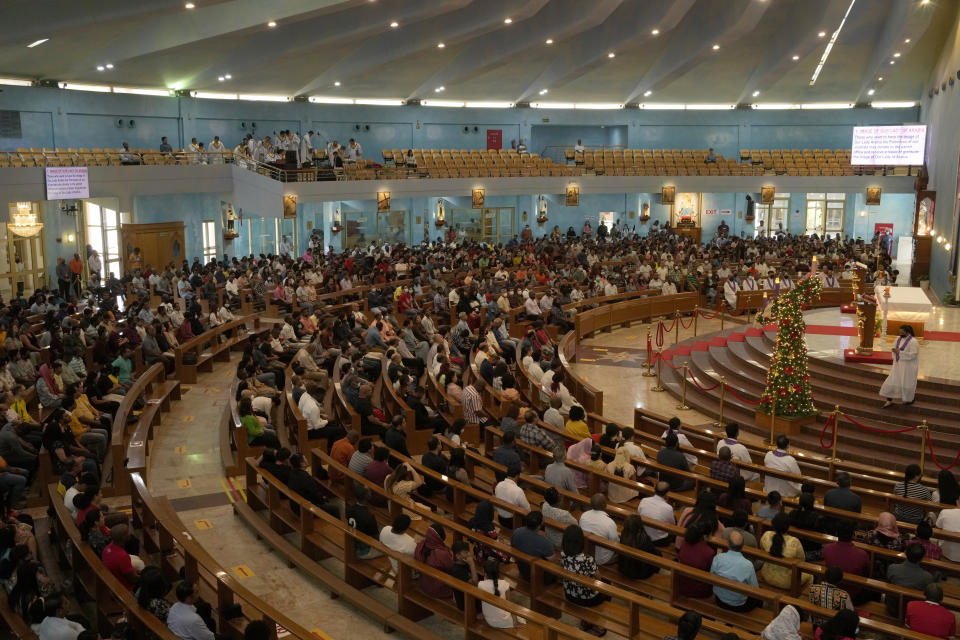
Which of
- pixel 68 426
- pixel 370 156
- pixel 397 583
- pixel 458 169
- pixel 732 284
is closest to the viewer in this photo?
pixel 397 583

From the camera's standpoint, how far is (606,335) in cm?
1848

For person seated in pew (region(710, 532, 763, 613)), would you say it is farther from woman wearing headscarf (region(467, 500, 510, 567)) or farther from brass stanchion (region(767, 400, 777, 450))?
brass stanchion (region(767, 400, 777, 450))

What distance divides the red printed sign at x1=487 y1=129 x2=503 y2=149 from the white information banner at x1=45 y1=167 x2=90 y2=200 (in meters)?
17.2

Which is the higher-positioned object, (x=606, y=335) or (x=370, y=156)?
(x=370, y=156)

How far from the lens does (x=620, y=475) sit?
852 centimetres

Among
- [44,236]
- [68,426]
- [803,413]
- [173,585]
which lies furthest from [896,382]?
[44,236]

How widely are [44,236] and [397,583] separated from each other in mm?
18371

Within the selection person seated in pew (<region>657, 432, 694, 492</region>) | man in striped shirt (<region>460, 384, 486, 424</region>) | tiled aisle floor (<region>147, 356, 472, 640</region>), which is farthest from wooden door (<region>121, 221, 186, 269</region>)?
person seated in pew (<region>657, 432, 694, 492</region>)

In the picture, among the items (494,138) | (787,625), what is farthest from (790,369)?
A: (494,138)

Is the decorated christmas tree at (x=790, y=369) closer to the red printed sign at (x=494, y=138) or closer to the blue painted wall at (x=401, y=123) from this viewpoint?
the blue painted wall at (x=401, y=123)

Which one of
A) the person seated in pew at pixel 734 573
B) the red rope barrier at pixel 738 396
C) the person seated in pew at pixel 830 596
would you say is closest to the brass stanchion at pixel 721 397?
the red rope barrier at pixel 738 396

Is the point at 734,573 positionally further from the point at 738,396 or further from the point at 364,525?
the point at 738,396

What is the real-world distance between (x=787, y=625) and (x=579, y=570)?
149cm

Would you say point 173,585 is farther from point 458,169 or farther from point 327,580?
point 458,169
